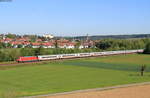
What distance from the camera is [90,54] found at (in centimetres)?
7494

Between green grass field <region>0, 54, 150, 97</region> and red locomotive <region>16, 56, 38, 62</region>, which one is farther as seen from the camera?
red locomotive <region>16, 56, 38, 62</region>

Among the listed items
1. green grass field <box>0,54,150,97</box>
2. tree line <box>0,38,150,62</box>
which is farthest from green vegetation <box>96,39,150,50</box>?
green grass field <box>0,54,150,97</box>

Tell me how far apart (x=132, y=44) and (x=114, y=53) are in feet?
95.0

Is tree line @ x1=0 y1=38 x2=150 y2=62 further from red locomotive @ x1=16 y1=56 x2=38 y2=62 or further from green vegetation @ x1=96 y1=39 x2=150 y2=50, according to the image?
red locomotive @ x1=16 y1=56 x2=38 y2=62

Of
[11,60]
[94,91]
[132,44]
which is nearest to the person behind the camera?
[94,91]

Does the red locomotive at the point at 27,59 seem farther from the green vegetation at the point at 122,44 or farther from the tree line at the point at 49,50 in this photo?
the green vegetation at the point at 122,44

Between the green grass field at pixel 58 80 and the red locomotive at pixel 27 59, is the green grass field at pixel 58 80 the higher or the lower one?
the higher one

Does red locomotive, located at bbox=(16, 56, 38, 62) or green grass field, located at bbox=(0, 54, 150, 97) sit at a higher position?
green grass field, located at bbox=(0, 54, 150, 97)

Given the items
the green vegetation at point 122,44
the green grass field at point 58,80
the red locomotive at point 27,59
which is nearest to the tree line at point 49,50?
the green vegetation at point 122,44

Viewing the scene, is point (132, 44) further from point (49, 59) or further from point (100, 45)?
point (49, 59)

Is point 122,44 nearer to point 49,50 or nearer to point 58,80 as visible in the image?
point 49,50

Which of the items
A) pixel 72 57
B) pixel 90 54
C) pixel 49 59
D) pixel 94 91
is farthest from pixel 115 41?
pixel 94 91

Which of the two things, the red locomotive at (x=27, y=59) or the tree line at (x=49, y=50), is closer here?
the red locomotive at (x=27, y=59)

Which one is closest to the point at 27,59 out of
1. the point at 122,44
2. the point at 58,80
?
the point at 58,80
